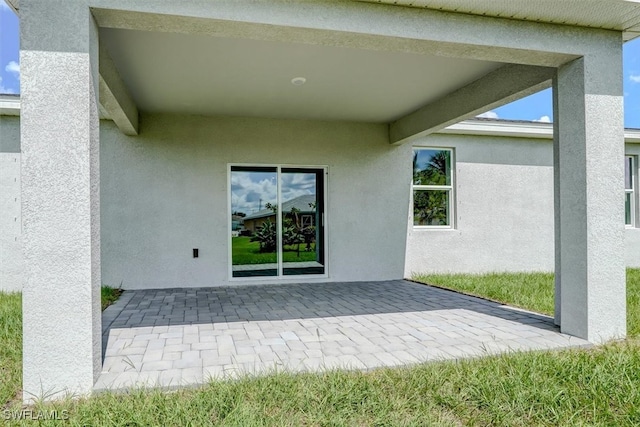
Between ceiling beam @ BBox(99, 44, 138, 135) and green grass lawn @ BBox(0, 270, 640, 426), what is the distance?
3.18m

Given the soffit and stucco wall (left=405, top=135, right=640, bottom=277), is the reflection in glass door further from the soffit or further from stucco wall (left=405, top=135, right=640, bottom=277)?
the soffit

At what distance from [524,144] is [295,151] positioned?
18.6 feet

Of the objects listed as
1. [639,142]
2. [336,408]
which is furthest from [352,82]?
[639,142]

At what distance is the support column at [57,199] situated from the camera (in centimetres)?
298

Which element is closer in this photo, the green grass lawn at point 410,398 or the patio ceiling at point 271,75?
the green grass lawn at point 410,398

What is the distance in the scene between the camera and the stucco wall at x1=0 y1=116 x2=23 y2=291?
7.32 meters

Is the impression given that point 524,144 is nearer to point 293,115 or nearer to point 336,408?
point 293,115

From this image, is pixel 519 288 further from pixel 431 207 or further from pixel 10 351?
pixel 10 351

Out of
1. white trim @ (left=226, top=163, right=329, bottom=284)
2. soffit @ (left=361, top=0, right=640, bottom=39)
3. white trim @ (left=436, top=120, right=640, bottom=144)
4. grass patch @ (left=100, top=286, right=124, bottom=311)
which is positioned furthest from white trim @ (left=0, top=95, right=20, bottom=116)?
white trim @ (left=436, top=120, right=640, bottom=144)

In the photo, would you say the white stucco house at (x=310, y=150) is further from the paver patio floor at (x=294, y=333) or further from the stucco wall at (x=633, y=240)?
the paver patio floor at (x=294, y=333)

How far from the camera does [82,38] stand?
308cm

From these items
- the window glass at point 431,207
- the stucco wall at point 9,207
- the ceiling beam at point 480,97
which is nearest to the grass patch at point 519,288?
the window glass at point 431,207

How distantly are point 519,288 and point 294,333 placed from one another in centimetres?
453

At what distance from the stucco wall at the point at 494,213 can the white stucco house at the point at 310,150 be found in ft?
0.14
